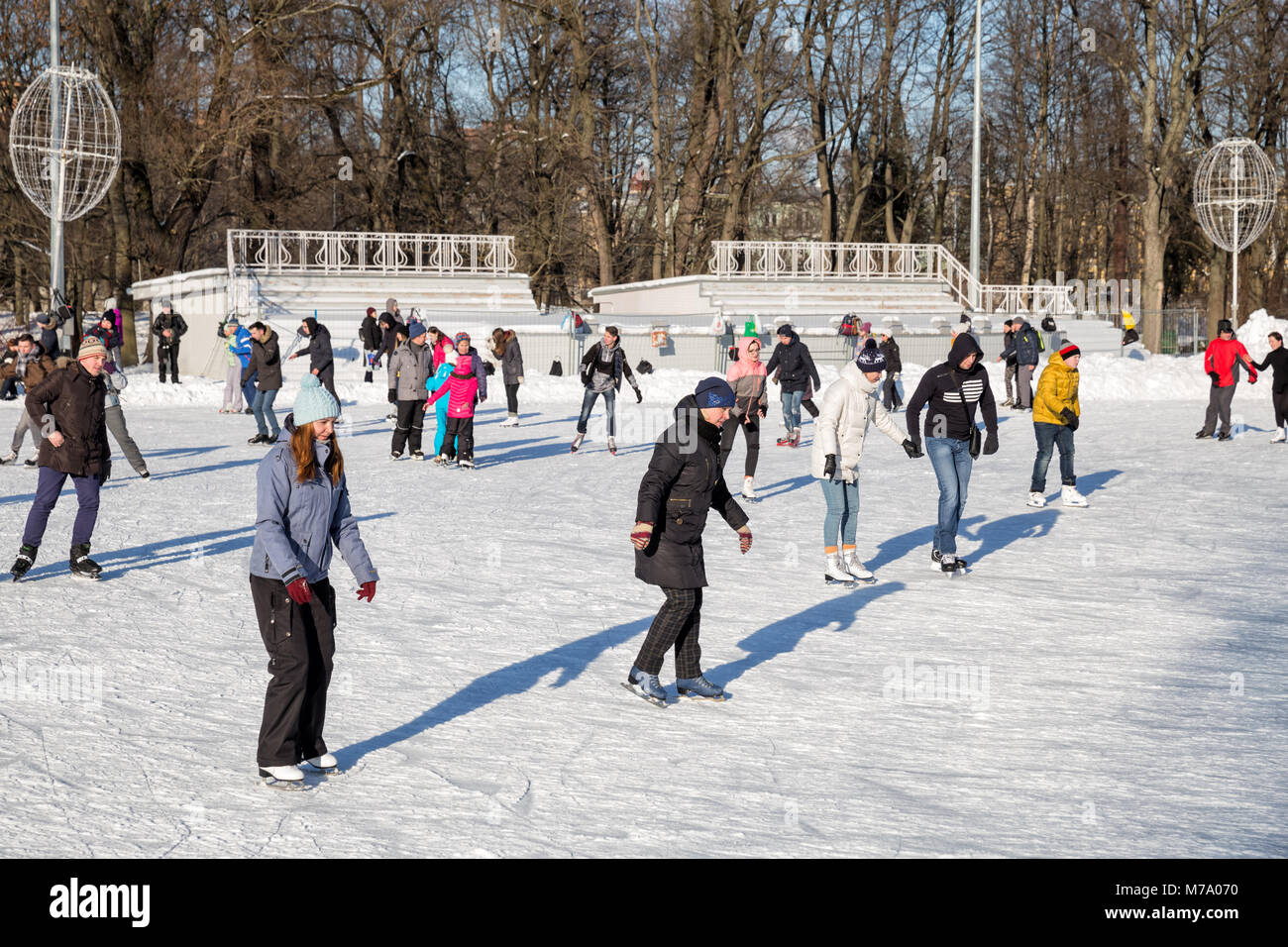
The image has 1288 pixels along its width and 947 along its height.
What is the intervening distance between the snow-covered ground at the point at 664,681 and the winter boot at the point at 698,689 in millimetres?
139

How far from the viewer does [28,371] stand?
488 inches

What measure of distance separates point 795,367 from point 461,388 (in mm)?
4474

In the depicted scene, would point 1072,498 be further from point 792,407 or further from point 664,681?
point 664,681

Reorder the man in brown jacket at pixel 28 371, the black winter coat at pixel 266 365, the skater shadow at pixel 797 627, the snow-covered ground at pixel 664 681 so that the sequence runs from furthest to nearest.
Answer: the black winter coat at pixel 266 365 → the man in brown jacket at pixel 28 371 → the skater shadow at pixel 797 627 → the snow-covered ground at pixel 664 681

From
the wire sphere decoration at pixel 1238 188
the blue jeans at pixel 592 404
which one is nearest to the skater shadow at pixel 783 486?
the blue jeans at pixel 592 404

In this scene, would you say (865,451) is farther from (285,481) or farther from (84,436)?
(285,481)

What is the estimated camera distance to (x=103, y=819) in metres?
4.91

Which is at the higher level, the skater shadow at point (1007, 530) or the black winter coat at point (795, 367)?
the black winter coat at point (795, 367)

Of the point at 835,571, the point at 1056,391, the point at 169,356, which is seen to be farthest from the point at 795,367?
the point at 169,356

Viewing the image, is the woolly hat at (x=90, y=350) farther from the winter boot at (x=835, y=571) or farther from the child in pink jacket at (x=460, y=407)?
the child in pink jacket at (x=460, y=407)

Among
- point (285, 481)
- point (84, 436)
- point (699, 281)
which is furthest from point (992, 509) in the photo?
point (699, 281)

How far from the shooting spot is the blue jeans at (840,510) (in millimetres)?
9789

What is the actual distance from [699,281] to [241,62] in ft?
39.4

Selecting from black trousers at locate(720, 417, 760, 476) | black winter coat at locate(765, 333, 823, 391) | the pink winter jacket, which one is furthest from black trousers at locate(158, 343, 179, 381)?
black trousers at locate(720, 417, 760, 476)
